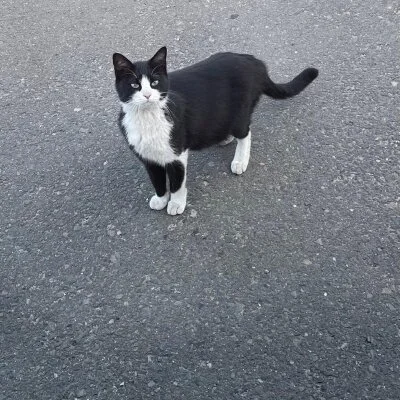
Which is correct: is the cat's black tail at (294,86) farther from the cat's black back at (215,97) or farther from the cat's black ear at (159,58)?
the cat's black ear at (159,58)

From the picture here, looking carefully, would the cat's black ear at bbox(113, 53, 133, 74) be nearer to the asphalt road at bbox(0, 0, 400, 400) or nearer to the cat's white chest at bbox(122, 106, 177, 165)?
the cat's white chest at bbox(122, 106, 177, 165)

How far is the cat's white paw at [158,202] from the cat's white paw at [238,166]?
44cm

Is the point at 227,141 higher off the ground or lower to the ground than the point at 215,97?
lower

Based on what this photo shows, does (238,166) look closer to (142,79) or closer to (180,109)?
(180,109)

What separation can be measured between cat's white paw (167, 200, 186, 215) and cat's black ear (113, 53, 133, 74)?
2.72ft

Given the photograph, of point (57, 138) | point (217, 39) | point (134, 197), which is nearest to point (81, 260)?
A: point (134, 197)

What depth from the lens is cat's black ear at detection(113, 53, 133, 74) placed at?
2329 millimetres

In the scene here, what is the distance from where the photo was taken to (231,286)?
260 cm

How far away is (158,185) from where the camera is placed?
2.87 meters

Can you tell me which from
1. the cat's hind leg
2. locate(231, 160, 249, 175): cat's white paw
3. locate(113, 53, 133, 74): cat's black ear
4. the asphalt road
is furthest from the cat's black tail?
locate(113, 53, 133, 74): cat's black ear

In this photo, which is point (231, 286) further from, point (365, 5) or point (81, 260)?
point (365, 5)

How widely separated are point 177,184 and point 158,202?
0.20 m

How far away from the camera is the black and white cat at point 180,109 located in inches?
95.3

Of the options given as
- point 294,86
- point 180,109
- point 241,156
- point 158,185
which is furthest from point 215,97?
point 294,86
